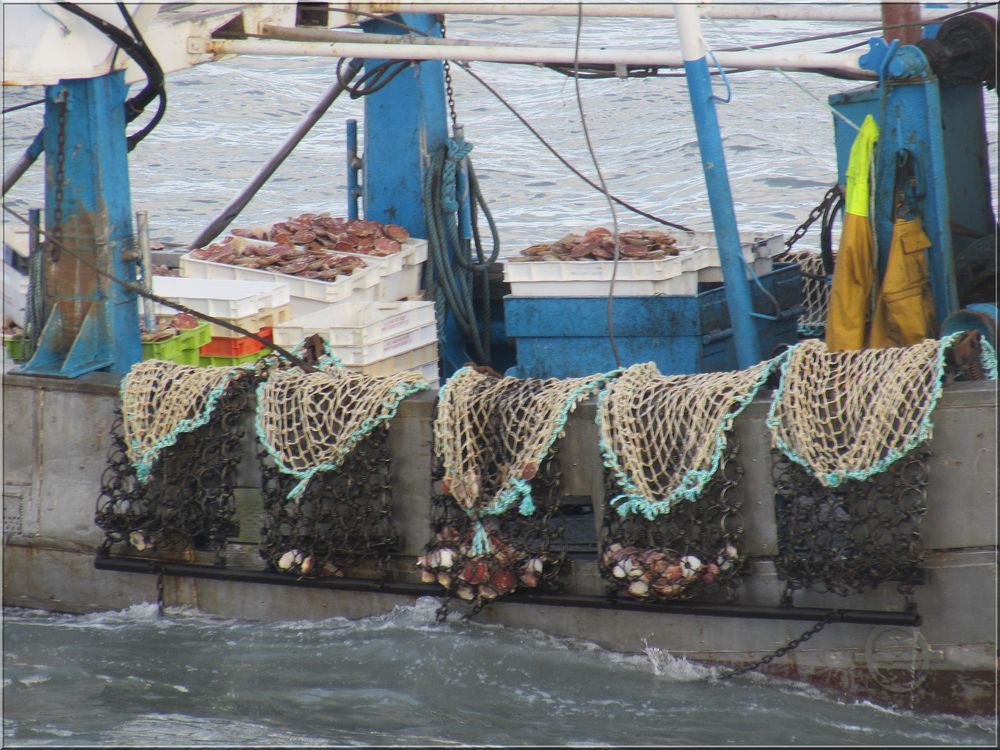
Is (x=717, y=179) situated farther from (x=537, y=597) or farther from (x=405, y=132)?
(x=405, y=132)

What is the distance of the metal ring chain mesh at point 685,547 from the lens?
592 cm

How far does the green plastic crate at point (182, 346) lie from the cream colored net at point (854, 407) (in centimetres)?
362

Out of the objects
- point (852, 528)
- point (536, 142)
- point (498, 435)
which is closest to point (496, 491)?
point (498, 435)

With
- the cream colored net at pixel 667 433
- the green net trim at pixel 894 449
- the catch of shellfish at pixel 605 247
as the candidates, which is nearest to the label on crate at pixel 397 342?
the catch of shellfish at pixel 605 247

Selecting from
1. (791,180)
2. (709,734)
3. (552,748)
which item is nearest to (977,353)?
(709,734)

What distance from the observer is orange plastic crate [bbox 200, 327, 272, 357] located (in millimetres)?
7957

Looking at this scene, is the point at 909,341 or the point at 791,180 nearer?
the point at 909,341

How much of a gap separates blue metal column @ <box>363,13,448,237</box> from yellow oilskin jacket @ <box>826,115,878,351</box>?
3392 millimetres

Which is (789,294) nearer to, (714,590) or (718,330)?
(718,330)

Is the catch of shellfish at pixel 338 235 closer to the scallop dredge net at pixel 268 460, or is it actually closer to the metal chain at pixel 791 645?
the scallop dredge net at pixel 268 460

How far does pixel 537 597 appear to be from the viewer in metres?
6.35

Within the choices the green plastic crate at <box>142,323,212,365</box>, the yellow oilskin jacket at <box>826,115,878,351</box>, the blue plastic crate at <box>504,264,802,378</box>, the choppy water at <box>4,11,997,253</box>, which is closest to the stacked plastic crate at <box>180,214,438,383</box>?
the green plastic crate at <box>142,323,212,365</box>

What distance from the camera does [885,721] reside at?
19.1ft

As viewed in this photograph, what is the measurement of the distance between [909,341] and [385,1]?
4006 millimetres
